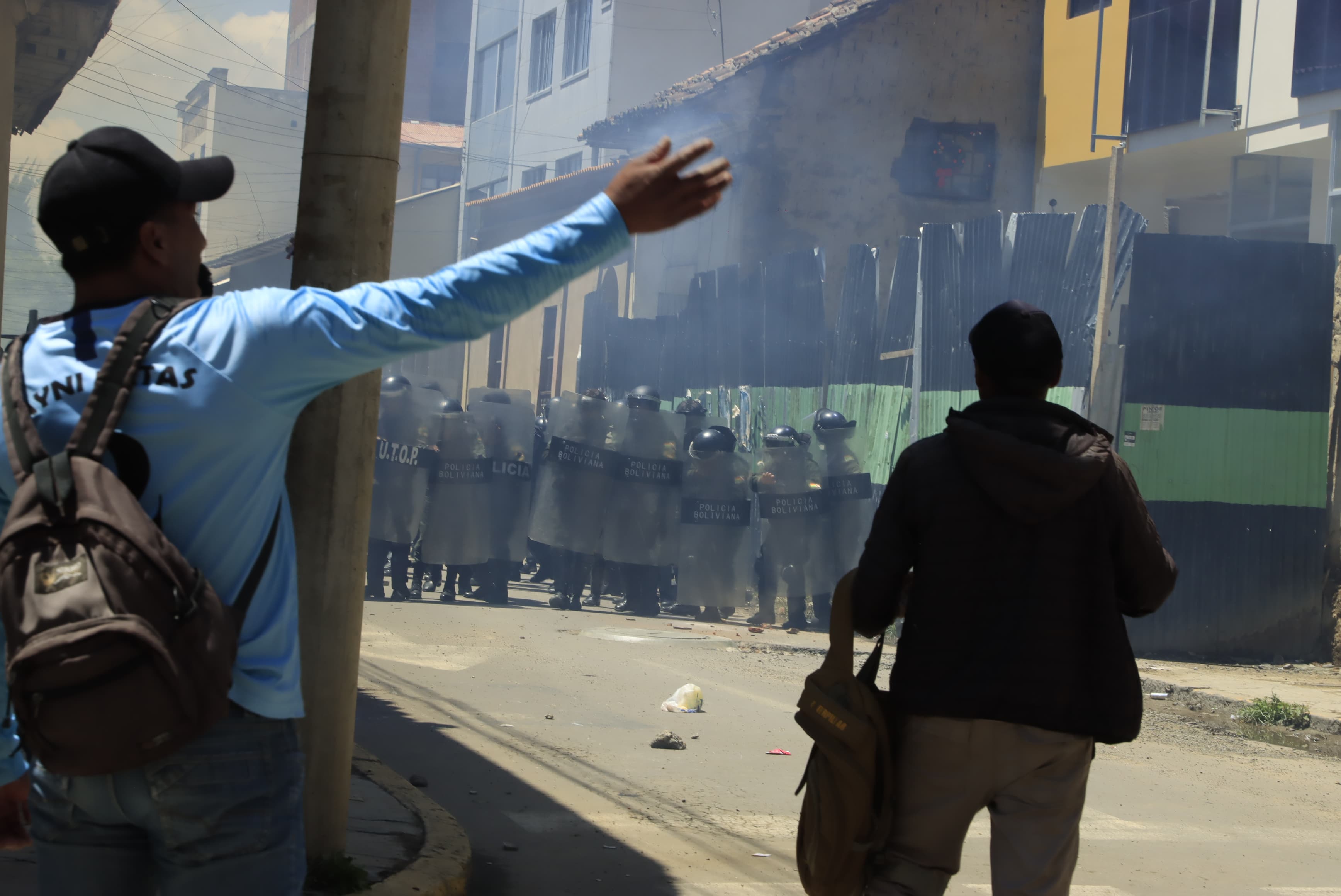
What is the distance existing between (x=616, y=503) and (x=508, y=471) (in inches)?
48.7

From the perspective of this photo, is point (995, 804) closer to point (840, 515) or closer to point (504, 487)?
point (840, 515)

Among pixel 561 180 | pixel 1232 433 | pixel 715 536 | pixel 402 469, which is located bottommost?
pixel 715 536

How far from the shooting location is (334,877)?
3957mm

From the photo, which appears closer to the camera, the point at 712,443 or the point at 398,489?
the point at 398,489

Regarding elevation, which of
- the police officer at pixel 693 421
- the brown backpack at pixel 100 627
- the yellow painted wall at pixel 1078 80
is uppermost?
the yellow painted wall at pixel 1078 80

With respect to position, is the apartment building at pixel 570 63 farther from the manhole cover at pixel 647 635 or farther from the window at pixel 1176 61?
the manhole cover at pixel 647 635

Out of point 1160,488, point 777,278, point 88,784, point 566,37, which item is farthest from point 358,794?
point 566,37

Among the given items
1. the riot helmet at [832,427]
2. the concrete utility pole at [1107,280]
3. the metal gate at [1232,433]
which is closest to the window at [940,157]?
the riot helmet at [832,427]

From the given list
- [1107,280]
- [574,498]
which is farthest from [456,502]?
[1107,280]

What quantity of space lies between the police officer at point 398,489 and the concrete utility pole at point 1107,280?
6.51 m

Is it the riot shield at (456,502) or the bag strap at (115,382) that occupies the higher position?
the bag strap at (115,382)

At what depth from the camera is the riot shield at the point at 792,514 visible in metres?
13.4

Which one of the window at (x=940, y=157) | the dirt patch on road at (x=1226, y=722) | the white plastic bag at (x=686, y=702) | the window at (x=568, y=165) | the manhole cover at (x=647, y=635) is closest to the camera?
the white plastic bag at (x=686, y=702)

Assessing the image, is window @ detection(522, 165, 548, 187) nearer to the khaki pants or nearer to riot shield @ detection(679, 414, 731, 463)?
riot shield @ detection(679, 414, 731, 463)
